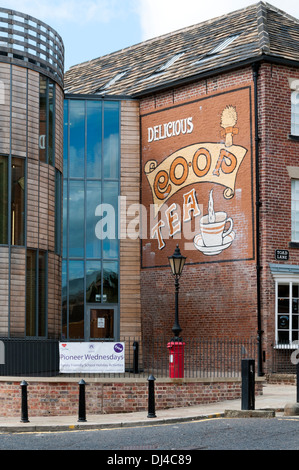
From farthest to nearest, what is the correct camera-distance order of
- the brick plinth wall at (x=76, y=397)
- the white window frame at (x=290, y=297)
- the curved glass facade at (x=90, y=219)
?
the curved glass facade at (x=90, y=219), the white window frame at (x=290, y=297), the brick plinth wall at (x=76, y=397)

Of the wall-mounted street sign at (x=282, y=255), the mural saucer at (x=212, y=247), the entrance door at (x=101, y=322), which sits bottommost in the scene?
the entrance door at (x=101, y=322)

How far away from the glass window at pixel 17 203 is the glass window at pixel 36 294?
22.3 inches

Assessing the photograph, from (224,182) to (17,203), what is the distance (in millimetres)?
6728

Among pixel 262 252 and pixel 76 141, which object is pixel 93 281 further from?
pixel 262 252

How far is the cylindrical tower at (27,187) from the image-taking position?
22.3 meters

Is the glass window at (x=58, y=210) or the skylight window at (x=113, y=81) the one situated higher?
the skylight window at (x=113, y=81)

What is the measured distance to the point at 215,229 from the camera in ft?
85.1

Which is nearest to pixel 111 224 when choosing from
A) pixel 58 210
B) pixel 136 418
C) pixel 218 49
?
pixel 58 210

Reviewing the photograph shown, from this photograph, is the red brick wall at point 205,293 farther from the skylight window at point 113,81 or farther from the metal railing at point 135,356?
the skylight window at point 113,81

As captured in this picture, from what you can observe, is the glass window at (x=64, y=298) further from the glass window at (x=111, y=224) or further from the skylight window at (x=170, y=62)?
the skylight window at (x=170, y=62)

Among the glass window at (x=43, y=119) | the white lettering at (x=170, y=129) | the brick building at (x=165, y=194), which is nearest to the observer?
the brick building at (x=165, y=194)

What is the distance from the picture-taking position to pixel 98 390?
18.3 meters

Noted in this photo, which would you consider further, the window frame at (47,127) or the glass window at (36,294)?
the window frame at (47,127)

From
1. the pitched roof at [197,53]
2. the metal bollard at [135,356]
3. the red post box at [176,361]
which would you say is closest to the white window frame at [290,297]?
the metal bollard at [135,356]
